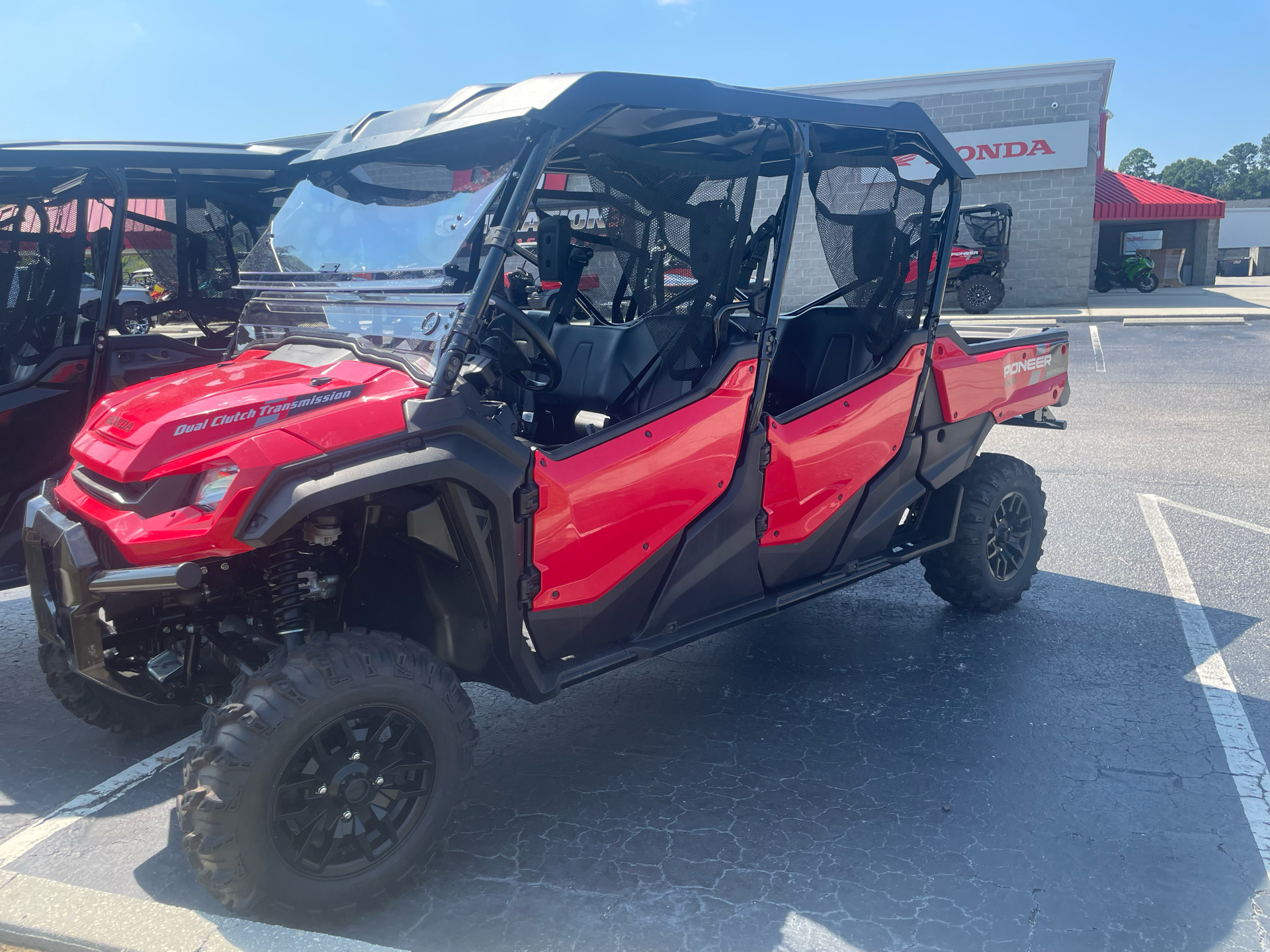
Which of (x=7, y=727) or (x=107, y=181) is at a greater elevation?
(x=107, y=181)

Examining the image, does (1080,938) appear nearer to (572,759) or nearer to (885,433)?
(572,759)

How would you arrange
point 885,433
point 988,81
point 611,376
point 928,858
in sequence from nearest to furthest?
point 928,858 < point 611,376 < point 885,433 < point 988,81

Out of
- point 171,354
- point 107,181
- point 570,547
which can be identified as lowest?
point 570,547

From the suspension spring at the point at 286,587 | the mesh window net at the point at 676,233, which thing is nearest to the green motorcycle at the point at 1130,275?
the mesh window net at the point at 676,233

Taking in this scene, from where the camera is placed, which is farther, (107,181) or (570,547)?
(107,181)

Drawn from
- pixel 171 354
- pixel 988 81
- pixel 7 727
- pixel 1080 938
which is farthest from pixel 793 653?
pixel 988 81

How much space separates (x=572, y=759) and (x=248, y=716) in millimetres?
1391

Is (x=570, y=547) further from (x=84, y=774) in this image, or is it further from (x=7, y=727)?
(x=7, y=727)

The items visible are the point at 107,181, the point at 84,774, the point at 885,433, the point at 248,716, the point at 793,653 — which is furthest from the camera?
the point at 107,181

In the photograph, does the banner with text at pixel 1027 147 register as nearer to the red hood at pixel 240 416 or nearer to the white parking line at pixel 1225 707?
the white parking line at pixel 1225 707

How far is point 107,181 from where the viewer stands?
5.14m

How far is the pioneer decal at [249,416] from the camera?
2.58m

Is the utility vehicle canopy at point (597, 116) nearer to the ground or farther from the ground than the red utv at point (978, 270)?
farther from the ground

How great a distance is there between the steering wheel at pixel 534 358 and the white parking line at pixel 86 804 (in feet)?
5.15
